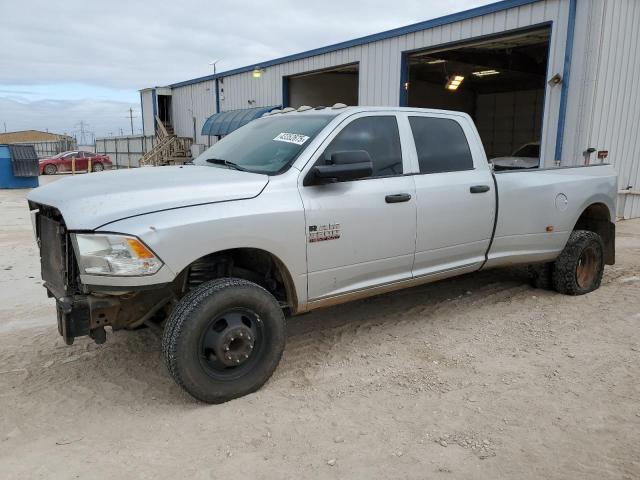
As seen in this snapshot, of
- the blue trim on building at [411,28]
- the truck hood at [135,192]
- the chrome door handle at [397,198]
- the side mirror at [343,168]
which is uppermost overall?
the blue trim on building at [411,28]

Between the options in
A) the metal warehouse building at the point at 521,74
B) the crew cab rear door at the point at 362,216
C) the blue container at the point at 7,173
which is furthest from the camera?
the blue container at the point at 7,173

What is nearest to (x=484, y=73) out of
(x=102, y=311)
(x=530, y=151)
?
(x=530, y=151)

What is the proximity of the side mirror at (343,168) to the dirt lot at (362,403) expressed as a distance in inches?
55.8

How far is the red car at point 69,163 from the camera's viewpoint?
30375 mm

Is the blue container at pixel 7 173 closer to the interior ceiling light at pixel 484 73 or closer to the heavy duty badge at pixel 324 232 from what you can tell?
the interior ceiling light at pixel 484 73

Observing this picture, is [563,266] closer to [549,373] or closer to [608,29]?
[549,373]

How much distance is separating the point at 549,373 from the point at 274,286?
210cm

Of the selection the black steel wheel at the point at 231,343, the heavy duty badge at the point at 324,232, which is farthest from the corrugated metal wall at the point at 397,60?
the black steel wheel at the point at 231,343

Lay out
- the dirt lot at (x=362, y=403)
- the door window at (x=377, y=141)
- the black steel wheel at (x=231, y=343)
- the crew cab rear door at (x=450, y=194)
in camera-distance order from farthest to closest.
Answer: the crew cab rear door at (x=450, y=194) → the door window at (x=377, y=141) → the black steel wheel at (x=231, y=343) → the dirt lot at (x=362, y=403)

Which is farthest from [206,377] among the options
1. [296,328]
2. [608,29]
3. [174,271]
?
[608,29]

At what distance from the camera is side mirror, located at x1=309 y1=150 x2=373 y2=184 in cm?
351

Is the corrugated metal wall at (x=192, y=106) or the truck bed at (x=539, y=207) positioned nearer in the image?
the truck bed at (x=539, y=207)

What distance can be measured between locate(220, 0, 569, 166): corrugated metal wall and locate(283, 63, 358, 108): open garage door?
0.65 meters

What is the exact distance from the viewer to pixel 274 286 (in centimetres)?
383
